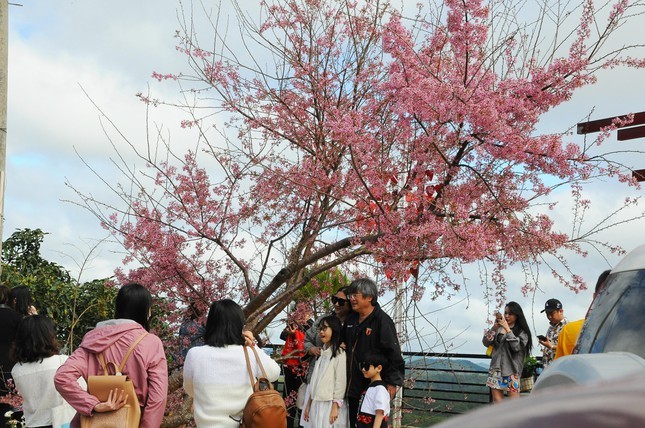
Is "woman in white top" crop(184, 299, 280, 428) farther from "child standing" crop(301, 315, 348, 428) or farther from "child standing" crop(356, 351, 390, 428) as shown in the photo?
"child standing" crop(301, 315, 348, 428)

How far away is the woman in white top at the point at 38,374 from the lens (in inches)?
289

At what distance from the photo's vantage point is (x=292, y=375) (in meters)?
11.2

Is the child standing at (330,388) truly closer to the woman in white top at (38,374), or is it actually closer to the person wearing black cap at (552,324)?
the woman in white top at (38,374)

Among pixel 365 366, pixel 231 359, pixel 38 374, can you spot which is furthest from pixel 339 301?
pixel 38 374

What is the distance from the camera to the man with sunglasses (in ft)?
24.9

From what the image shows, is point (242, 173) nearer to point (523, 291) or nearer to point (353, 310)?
point (353, 310)

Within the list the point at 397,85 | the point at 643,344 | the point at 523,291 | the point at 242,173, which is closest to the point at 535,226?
the point at 523,291

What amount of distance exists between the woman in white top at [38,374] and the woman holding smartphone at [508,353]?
5.14m

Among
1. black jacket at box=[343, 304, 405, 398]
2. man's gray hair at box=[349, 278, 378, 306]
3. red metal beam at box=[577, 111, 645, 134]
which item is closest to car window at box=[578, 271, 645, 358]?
black jacket at box=[343, 304, 405, 398]

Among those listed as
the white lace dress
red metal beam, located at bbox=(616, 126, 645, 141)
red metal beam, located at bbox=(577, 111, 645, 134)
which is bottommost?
the white lace dress

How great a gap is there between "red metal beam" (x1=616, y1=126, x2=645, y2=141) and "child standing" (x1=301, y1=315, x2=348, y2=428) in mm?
6043

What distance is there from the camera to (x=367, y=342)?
25.3ft

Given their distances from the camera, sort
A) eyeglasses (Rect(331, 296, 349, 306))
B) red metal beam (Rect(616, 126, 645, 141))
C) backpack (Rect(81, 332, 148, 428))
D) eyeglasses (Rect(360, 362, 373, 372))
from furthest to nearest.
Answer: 1. red metal beam (Rect(616, 126, 645, 141))
2. eyeglasses (Rect(331, 296, 349, 306))
3. eyeglasses (Rect(360, 362, 373, 372))
4. backpack (Rect(81, 332, 148, 428))

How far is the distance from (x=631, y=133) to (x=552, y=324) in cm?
365
